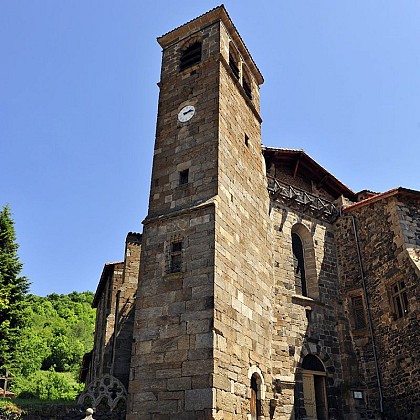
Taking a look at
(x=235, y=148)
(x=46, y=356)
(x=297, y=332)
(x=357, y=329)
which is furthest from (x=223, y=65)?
(x=46, y=356)

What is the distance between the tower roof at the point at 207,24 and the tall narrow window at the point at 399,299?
9645 mm

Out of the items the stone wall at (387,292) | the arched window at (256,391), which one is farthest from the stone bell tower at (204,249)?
the stone wall at (387,292)

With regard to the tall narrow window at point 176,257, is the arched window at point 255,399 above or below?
below

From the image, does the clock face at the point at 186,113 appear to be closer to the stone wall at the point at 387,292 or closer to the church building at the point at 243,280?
the church building at the point at 243,280

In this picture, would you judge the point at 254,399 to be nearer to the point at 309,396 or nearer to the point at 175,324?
the point at 175,324

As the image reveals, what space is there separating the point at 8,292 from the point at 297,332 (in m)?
12.6

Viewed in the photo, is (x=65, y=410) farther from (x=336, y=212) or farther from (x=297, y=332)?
(x=336, y=212)

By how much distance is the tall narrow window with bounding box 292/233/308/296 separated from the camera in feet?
50.3

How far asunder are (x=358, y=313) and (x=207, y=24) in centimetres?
1130

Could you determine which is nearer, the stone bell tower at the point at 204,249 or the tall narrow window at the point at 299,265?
the stone bell tower at the point at 204,249

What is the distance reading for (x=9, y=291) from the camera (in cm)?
1955

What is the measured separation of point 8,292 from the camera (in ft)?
63.2

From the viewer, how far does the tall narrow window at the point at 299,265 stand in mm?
15320

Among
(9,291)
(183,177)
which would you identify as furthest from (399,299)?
(9,291)
